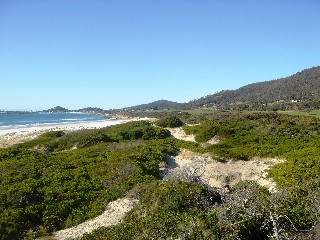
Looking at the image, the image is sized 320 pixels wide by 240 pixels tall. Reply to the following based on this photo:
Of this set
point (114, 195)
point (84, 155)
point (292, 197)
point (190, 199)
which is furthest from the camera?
point (84, 155)

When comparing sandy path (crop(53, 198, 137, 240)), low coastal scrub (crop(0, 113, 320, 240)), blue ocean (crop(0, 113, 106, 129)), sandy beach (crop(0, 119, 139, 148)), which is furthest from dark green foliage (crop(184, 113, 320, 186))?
blue ocean (crop(0, 113, 106, 129))

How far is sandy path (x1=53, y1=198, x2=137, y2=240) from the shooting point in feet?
39.4

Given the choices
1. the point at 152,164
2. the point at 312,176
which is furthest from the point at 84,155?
the point at 312,176

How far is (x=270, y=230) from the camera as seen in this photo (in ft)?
28.0

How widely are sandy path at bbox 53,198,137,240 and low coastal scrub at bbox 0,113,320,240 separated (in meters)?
0.37

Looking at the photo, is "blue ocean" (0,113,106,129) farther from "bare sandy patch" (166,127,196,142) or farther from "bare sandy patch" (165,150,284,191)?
"bare sandy patch" (165,150,284,191)

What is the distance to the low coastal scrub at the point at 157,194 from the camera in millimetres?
8578

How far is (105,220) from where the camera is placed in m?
12.8

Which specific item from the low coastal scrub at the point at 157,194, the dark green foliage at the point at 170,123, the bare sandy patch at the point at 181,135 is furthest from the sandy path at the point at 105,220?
the dark green foliage at the point at 170,123

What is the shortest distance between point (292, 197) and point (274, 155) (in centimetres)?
1284

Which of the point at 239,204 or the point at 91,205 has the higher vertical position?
the point at 239,204

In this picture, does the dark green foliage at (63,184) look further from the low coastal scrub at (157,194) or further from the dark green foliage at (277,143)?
the dark green foliage at (277,143)

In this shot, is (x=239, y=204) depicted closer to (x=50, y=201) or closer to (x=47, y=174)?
(x=50, y=201)

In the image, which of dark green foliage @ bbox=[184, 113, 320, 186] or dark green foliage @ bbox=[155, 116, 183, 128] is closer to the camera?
dark green foliage @ bbox=[184, 113, 320, 186]
